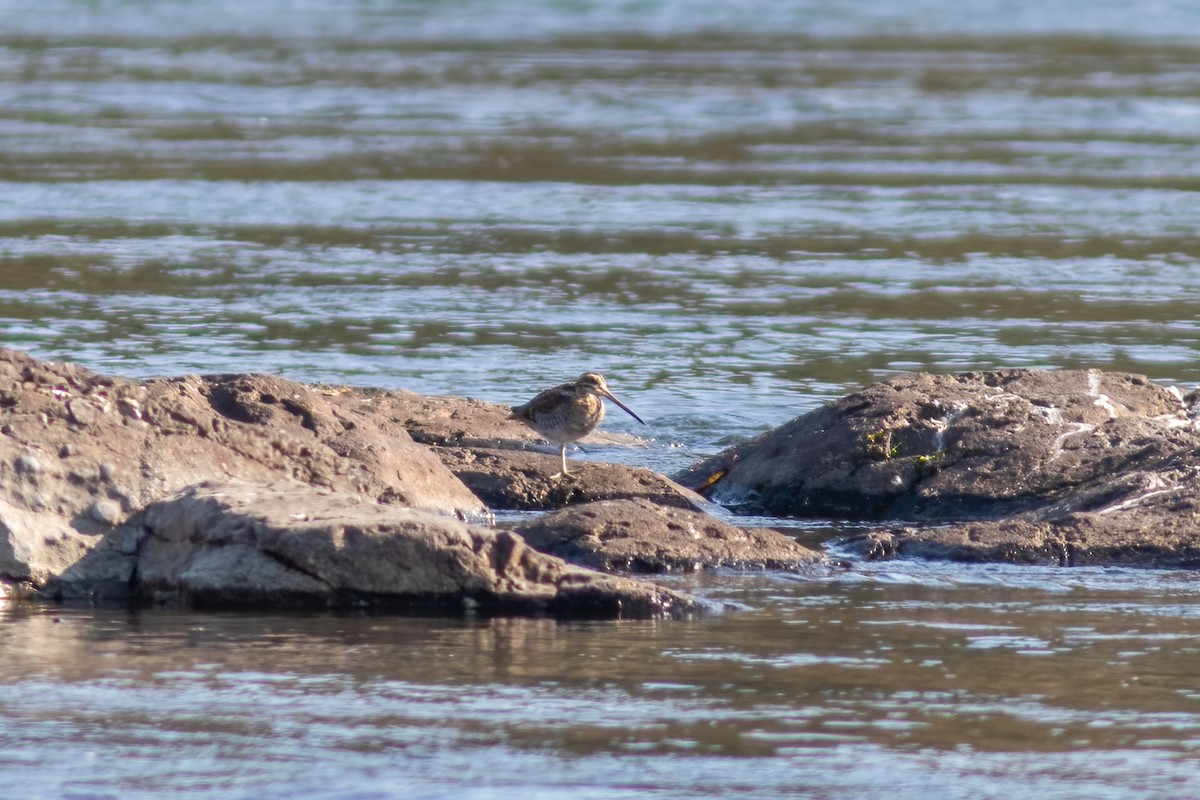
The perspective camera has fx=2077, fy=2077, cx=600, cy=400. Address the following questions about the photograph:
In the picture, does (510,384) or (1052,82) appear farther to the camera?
(1052,82)

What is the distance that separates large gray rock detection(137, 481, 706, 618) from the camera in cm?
753

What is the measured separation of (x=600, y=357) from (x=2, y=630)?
8.04m

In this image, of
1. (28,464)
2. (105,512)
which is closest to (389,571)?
(105,512)

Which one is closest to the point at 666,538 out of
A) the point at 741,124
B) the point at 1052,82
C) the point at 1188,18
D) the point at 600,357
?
the point at 600,357

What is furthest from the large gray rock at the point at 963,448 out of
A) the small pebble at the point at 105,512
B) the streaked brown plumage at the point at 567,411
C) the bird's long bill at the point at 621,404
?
the small pebble at the point at 105,512

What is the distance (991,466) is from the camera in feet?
32.0

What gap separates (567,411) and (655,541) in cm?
246

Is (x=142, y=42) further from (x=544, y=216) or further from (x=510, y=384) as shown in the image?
(x=510, y=384)

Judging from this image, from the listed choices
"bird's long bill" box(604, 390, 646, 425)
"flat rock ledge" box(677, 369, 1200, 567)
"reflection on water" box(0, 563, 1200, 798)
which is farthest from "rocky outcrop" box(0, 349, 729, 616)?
"bird's long bill" box(604, 390, 646, 425)

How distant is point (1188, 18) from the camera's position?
40.0m

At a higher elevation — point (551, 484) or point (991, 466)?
point (991, 466)

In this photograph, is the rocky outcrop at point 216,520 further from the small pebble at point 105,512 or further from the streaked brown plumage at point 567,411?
the streaked brown plumage at point 567,411

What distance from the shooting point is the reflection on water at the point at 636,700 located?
5.55 meters

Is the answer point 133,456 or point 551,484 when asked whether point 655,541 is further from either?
point 133,456
